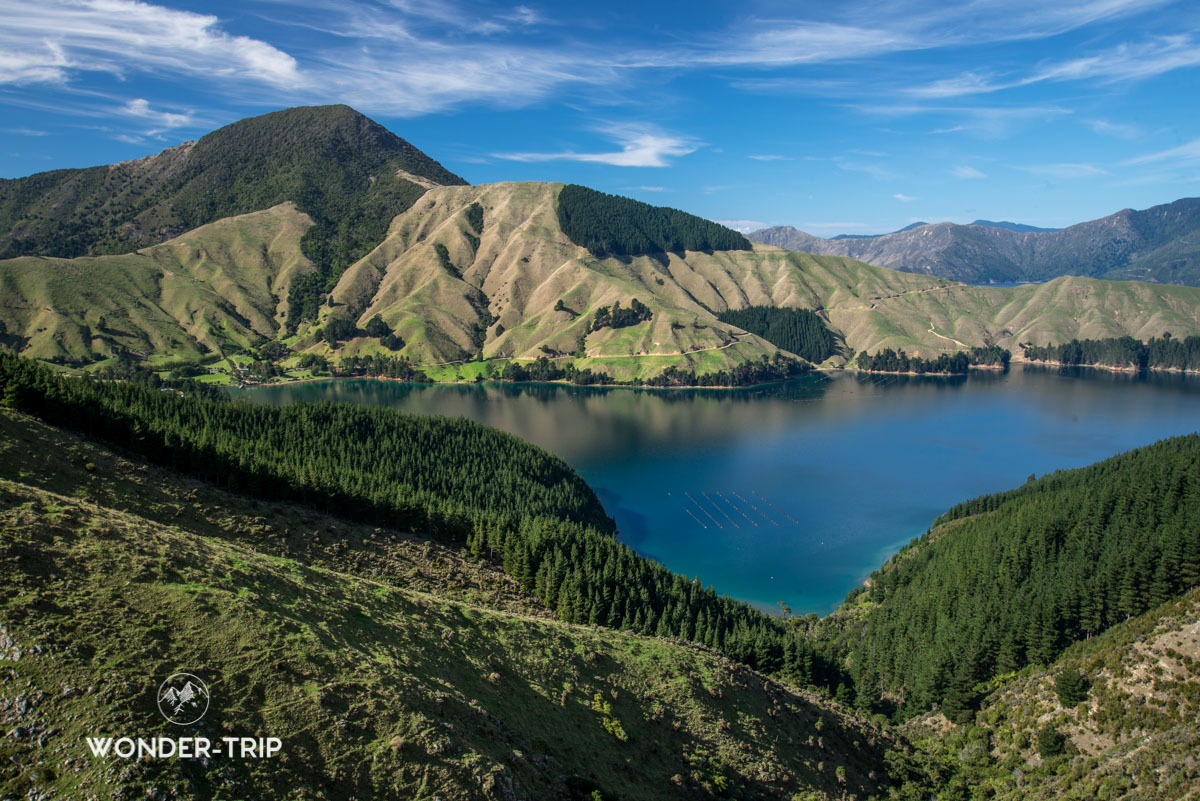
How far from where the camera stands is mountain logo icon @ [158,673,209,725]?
72.3 ft

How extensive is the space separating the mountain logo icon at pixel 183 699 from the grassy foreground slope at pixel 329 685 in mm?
544

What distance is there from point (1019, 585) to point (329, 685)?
254ft

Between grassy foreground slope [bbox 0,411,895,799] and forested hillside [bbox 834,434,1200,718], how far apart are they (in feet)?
62.6

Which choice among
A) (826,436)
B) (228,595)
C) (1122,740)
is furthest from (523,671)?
(826,436)

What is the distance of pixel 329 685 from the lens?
2609 centimetres

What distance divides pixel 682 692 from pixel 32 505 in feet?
122

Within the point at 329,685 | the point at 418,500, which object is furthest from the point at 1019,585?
the point at 329,685

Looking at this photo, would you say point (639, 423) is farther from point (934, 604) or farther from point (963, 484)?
point (934, 604)

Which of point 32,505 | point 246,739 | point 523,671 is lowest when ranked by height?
point 523,671

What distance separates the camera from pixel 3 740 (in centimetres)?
1958
